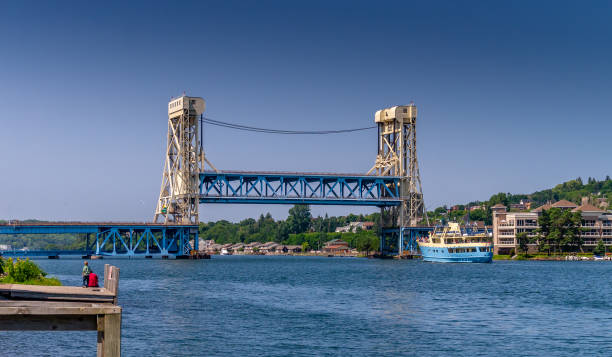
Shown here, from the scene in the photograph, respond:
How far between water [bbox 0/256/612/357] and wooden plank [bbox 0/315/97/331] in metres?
15.0

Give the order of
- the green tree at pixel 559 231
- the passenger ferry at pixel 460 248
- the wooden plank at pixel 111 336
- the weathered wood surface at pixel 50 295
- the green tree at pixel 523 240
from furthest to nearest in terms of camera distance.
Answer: the green tree at pixel 523 240 < the green tree at pixel 559 231 < the passenger ferry at pixel 460 248 < the weathered wood surface at pixel 50 295 < the wooden plank at pixel 111 336

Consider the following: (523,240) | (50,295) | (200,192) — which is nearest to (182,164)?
(200,192)

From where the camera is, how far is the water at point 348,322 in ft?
106

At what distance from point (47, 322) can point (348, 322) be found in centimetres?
2655

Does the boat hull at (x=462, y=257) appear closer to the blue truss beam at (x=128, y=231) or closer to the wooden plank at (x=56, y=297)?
the blue truss beam at (x=128, y=231)

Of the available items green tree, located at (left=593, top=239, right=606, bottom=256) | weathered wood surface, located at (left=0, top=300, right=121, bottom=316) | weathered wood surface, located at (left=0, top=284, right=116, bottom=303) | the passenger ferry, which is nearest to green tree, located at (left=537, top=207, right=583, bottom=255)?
green tree, located at (left=593, top=239, right=606, bottom=256)

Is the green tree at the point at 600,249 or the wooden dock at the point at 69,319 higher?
the wooden dock at the point at 69,319

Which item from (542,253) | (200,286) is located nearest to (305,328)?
(200,286)

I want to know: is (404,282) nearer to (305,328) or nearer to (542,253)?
(305,328)

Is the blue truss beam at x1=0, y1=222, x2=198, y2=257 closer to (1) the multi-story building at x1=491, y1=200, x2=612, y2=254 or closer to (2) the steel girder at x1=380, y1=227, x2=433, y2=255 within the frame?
(2) the steel girder at x1=380, y1=227, x2=433, y2=255

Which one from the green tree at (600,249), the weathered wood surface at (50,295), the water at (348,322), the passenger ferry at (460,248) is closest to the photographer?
the weathered wood surface at (50,295)

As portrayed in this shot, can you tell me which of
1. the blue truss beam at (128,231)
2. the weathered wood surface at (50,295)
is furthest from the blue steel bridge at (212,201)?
the weathered wood surface at (50,295)

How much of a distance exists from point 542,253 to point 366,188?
4490 cm

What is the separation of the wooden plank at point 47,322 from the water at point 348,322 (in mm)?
15037
